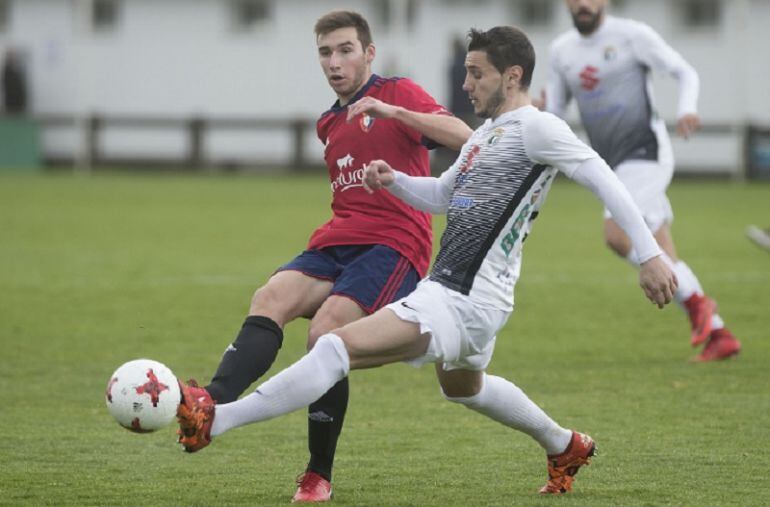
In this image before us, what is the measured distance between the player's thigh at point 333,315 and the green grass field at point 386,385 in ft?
2.26

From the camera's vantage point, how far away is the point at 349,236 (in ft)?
22.1

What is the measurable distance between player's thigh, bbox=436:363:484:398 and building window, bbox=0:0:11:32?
36484 millimetres

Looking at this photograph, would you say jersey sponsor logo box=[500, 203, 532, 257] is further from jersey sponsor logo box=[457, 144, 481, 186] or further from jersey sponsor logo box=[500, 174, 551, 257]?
jersey sponsor logo box=[457, 144, 481, 186]

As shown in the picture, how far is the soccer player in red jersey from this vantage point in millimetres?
6379

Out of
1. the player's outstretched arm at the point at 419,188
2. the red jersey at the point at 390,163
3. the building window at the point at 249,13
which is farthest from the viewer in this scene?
the building window at the point at 249,13

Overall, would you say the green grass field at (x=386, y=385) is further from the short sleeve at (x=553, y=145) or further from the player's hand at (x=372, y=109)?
the player's hand at (x=372, y=109)

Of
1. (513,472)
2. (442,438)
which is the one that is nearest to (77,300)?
(442,438)

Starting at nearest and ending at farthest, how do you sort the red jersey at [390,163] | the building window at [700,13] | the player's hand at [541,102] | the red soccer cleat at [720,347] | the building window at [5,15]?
the red jersey at [390,163] → the player's hand at [541,102] → the red soccer cleat at [720,347] → the building window at [700,13] → the building window at [5,15]

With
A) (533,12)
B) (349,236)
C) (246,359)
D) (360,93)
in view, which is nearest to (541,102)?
(360,93)

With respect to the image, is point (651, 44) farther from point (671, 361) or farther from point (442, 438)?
point (442, 438)

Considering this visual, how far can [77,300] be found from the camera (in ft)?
45.2

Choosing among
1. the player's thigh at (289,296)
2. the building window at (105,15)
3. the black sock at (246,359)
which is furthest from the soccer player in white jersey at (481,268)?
the building window at (105,15)

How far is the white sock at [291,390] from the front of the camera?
574 centimetres

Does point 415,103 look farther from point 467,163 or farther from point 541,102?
point 541,102
